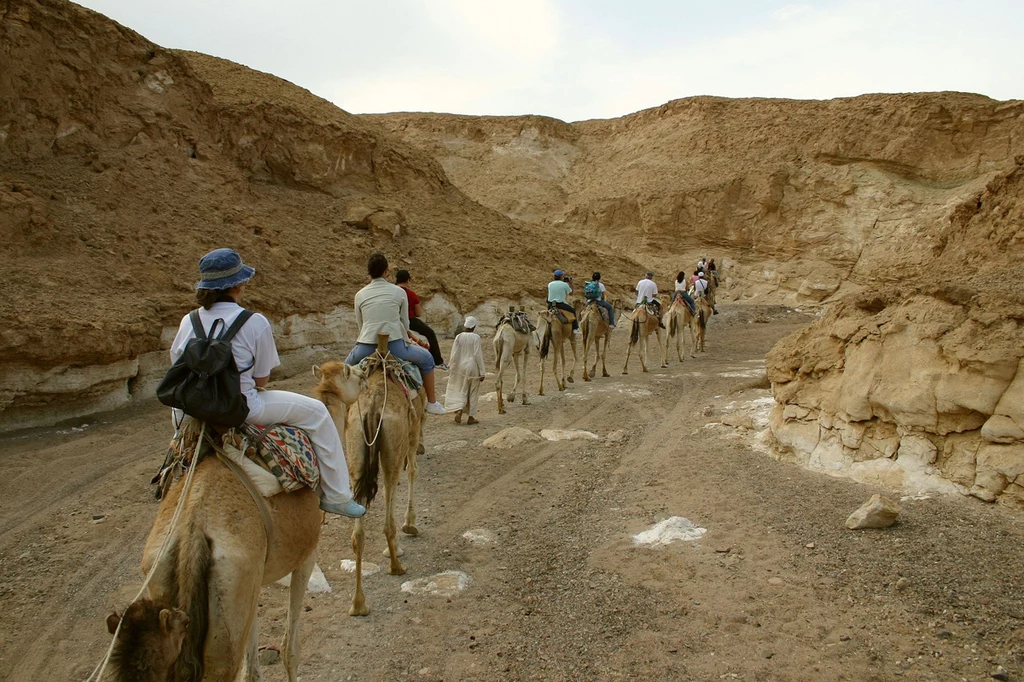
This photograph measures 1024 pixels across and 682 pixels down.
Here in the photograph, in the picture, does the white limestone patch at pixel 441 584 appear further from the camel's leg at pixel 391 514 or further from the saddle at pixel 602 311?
the saddle at pixel 602 311

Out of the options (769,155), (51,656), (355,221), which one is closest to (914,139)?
(769,155)

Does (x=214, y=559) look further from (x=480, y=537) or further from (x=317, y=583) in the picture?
(x=480, y=537)

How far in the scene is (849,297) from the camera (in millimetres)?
9023

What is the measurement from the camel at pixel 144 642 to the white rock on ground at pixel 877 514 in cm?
565

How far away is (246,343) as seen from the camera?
3.84 meters

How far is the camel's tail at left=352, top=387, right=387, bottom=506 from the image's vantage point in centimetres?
629

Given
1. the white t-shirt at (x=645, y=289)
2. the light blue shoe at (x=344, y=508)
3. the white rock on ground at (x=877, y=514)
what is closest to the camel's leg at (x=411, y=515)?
the light blue shoe at (x=344, y=508)

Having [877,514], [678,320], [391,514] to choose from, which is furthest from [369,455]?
[678,320]

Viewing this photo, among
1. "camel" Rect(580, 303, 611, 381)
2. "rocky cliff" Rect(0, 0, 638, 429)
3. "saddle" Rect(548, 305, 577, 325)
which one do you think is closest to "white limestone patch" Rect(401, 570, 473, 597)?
"rocky cliff" Rect(0, 0, 638, 429)

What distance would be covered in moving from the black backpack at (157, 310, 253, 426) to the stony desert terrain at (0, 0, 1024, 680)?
0.93m

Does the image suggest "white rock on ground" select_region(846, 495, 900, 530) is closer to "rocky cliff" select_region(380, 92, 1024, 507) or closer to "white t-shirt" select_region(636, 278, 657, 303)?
"rocky cliff" select_region(380, 92, 1024, 507)

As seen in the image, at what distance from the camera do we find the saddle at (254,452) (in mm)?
3727

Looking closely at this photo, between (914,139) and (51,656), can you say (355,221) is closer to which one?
(51,656)

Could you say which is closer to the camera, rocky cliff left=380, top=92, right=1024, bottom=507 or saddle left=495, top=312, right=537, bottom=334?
rocky cliff left=380, top=92, right=1024, bottom=507
